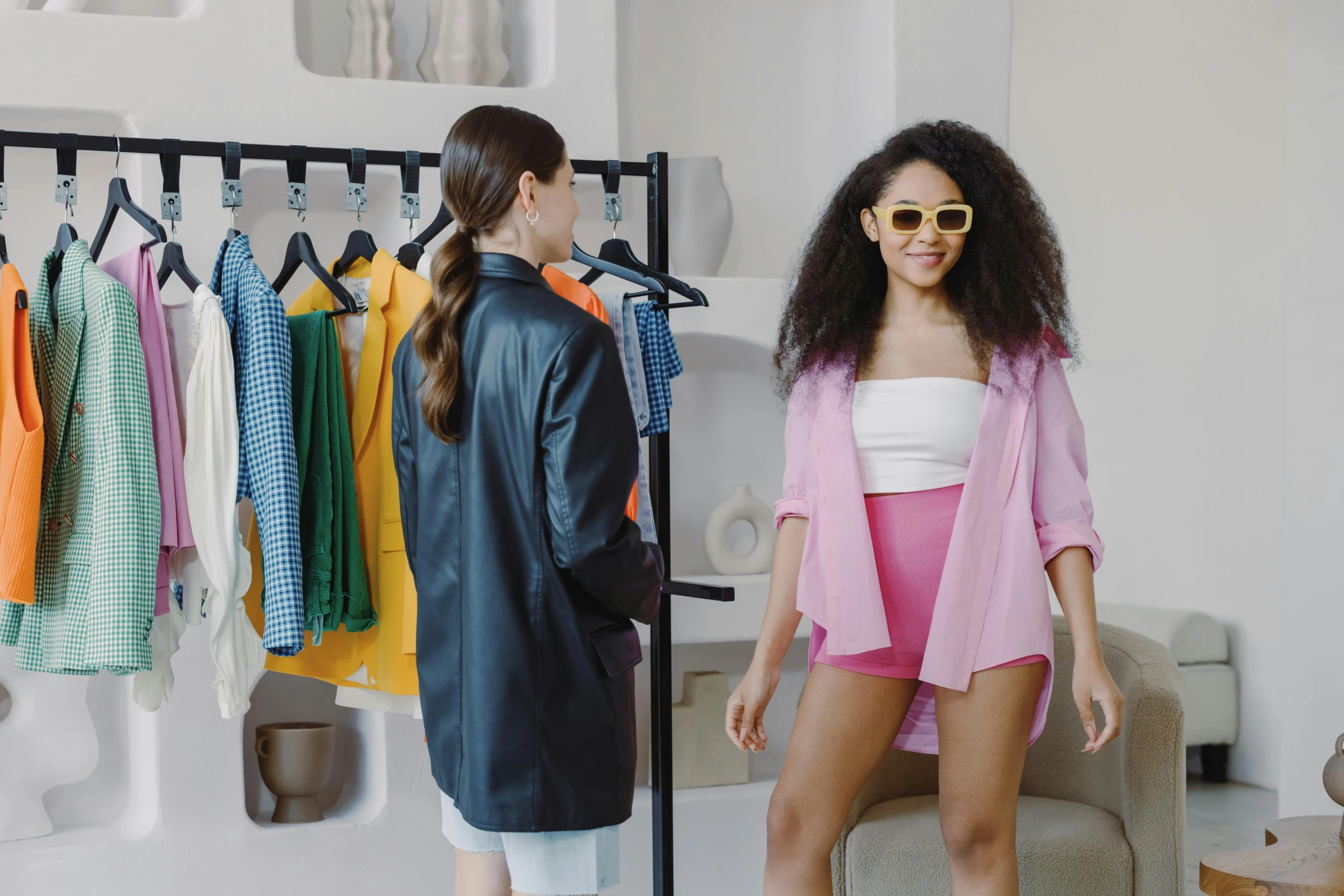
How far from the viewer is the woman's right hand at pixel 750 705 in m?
1.86

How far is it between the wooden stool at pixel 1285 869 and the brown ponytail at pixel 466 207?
133 centimetres

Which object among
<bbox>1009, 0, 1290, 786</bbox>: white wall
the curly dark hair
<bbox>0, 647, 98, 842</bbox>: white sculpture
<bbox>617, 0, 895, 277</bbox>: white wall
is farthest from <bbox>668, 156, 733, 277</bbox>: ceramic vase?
<bbox>1009, 0, 1290, 786</bbox>: white wall

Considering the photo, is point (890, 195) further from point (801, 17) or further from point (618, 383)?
point (801, 17)

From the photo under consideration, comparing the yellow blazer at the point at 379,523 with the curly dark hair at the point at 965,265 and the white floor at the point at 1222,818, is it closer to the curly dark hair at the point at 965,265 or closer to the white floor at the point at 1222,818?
the curly dark hair at the point at 965,265

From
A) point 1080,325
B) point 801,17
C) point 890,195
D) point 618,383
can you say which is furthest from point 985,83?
point 1080,325

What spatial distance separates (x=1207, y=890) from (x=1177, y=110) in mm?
3997

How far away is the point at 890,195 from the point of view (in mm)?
1837

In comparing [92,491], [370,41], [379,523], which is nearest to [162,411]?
[92,491]

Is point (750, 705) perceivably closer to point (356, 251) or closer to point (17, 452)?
point (356, 251)

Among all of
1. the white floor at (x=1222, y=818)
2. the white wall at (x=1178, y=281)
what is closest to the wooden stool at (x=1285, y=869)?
the white floor at (x=1222, y=818)

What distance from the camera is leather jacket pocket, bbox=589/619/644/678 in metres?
1.52

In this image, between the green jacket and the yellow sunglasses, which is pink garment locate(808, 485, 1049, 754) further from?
the green jacket

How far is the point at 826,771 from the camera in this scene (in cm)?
180

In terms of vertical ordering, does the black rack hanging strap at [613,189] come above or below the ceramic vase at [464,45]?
below
